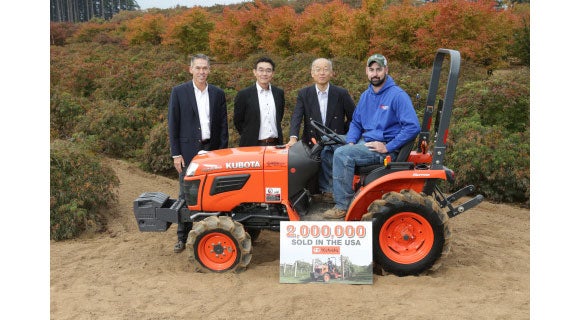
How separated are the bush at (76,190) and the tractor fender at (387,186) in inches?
130

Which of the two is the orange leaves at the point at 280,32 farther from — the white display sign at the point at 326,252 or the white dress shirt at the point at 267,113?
the white display sign at the point at 326,252

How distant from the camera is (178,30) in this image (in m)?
23.0

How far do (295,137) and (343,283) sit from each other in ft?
5.45

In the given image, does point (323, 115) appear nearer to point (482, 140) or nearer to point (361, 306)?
point (361, 306)

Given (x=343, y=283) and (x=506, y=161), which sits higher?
(x=506, y=161)

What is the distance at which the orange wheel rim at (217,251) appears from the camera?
4.80m

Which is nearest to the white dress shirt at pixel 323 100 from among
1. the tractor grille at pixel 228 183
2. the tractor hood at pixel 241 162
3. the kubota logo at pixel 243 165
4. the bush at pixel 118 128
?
the tractor hood at pixel 241 162

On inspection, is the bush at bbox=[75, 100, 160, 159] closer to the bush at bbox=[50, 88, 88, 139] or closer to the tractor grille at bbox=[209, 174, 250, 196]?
the bush at bbox=[50, 88, 88, 139]

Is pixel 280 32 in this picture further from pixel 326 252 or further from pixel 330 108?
pixel 326 252

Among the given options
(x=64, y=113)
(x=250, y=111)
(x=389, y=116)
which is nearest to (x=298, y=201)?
(x=389, y=116)

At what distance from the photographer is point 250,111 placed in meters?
5.85

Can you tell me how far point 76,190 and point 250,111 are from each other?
2430 millimetres

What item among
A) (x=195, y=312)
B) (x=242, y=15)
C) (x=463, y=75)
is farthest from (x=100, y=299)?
(x=242, y=15)

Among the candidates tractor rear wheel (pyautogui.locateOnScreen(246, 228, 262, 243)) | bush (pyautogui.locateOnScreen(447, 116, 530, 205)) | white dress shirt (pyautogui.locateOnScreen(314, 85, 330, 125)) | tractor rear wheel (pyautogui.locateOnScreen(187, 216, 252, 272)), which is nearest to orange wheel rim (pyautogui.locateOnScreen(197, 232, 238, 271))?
tractor rear wheel (pyautogui.locateOnScreen(187, 216, 252, 272))
